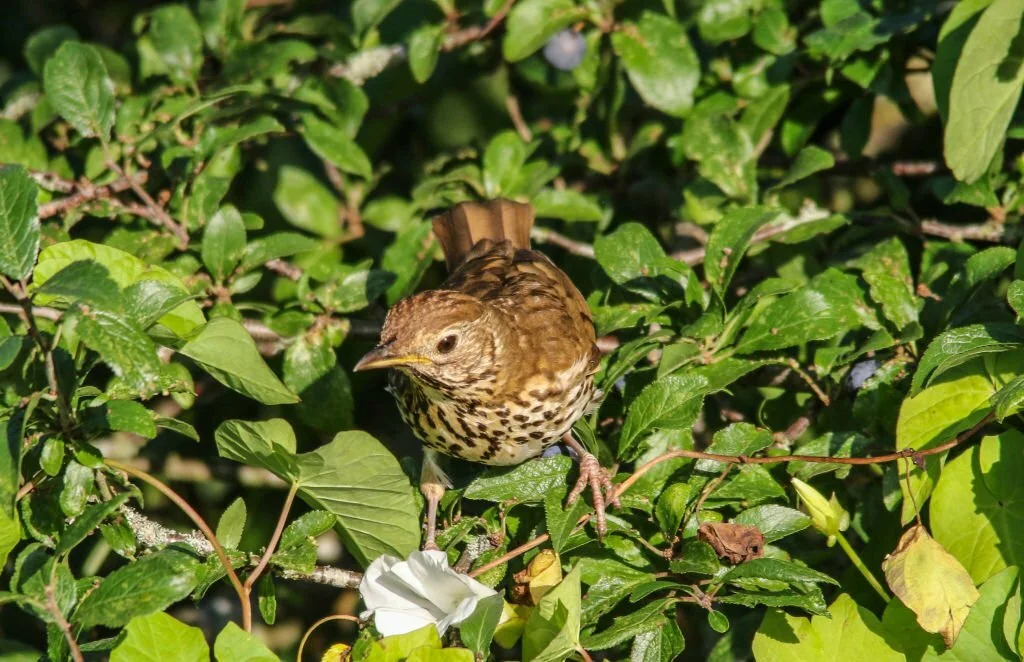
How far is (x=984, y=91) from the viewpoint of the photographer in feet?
11.9

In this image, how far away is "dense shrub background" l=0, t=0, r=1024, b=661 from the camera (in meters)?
2.82

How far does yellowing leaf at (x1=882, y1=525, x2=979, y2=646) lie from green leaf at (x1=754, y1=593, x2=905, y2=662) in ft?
0.38

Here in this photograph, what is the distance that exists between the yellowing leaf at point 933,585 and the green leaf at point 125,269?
1.88 m

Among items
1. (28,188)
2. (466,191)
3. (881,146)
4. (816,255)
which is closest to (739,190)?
(816,255)

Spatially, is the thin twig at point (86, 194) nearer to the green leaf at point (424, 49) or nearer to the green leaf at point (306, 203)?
the green leaf at point (306, 203)

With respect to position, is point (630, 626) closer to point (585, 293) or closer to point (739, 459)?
point (739, 459)

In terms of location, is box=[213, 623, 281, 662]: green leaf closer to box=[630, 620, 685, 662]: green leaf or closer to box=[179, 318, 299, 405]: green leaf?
box=[179, 318, 299, 405]: green leaf

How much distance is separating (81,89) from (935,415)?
2700 millimetres

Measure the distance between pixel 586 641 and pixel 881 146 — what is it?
328cm

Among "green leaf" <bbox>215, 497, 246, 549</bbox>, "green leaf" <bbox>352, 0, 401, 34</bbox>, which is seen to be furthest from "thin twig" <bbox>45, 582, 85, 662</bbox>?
"green leaf" <bbox>352, 0, 401, 34</bbox>

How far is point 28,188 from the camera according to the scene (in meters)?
2.70

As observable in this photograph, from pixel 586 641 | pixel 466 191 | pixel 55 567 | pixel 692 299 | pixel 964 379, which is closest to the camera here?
pixel 55 567

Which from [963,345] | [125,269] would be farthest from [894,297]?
[125,269]

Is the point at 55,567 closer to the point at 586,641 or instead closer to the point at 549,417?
the point at 586,641
